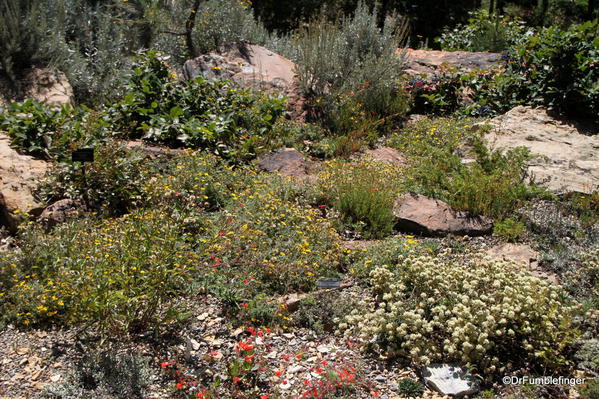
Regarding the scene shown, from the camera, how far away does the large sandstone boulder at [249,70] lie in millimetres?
8375

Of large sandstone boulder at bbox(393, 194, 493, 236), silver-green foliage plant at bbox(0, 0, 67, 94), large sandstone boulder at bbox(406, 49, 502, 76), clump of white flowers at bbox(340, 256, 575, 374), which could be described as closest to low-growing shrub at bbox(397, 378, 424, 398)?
clump of white flowers at bbox(340, 256, 575, 374)

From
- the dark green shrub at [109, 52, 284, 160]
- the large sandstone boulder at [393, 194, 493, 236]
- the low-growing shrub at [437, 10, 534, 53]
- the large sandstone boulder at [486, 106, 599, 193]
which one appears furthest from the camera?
the low-growing shrub at [437, 10, 534, 53]

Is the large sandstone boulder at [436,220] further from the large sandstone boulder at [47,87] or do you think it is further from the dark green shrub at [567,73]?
the large sandstone boulder at [47,87]

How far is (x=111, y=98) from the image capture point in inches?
314

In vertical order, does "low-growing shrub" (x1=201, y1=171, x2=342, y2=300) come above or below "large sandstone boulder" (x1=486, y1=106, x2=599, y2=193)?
below

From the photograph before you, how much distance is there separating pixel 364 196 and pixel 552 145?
9.93 feet

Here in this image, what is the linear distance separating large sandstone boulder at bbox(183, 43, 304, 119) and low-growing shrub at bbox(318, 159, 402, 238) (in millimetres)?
2532

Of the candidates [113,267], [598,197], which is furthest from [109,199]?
[598,197]

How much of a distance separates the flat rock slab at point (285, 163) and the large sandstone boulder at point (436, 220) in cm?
146

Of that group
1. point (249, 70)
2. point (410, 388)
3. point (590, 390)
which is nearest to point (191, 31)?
point (249, 70)

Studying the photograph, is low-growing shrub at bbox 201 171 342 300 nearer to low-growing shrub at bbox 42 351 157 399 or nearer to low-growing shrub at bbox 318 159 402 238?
low-growing shrub at bbox 318 159 402 238

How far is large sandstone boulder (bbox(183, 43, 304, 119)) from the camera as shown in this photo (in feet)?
27.5

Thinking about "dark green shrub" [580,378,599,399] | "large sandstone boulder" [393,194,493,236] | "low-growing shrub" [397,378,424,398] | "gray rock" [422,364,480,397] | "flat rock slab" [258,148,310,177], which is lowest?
"low-growing shrub" [397,378,424,398]

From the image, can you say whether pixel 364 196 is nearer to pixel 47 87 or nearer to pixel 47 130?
pixel 47 130
